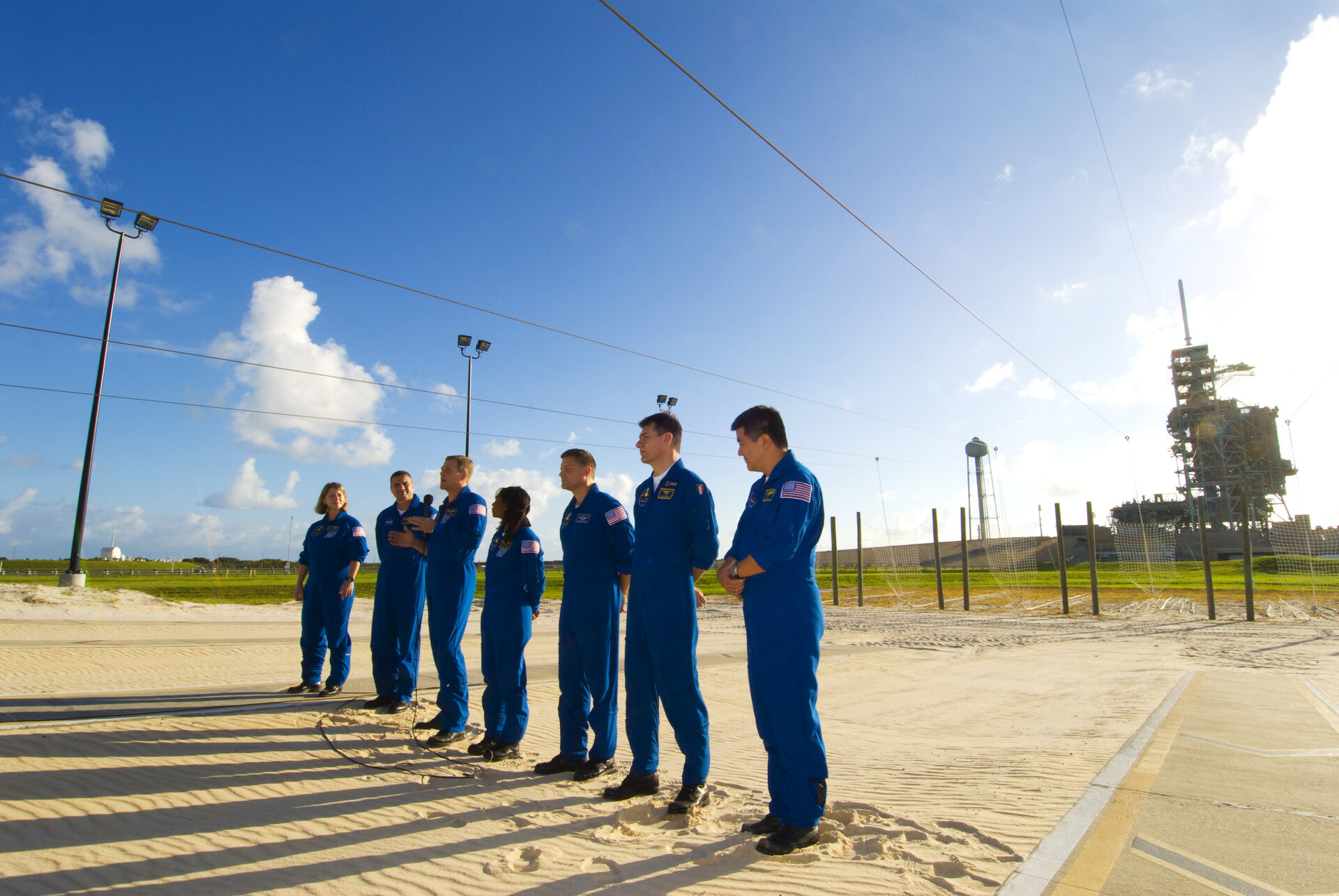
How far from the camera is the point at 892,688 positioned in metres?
9.45

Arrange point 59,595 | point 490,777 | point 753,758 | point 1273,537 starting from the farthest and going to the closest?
point 1273,537 < point 59,595 < point 753,758 < point 490,777

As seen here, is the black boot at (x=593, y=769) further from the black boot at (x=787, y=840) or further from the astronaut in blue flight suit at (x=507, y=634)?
the black boot at (x=787, y=840)

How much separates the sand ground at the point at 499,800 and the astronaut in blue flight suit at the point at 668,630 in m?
0.25

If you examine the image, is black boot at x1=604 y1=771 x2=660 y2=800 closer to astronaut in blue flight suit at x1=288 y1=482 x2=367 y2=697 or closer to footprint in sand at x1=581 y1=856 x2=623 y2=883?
footprint in sand at x1=581 y1=856 x2=623 y2=883

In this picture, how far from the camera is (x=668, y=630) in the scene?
4.02m

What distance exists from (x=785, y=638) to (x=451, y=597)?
3240 mm

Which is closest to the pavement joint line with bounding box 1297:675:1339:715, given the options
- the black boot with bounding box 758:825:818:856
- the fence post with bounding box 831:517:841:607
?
the black boot with bounding box 758:825:818:856

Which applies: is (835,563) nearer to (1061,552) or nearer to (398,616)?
(1061,552)

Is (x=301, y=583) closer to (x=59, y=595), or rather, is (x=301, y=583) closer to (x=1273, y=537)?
(x=59, y=595)

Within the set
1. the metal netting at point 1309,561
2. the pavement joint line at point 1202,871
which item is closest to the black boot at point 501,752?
the pavement joint line at point 1202,871

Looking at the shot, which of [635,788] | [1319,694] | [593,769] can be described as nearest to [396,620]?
[593,769]

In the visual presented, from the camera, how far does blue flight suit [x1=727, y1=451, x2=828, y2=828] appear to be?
3336 mm

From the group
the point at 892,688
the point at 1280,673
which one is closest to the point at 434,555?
the point at 892,688

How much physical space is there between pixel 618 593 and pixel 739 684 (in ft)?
17.9
